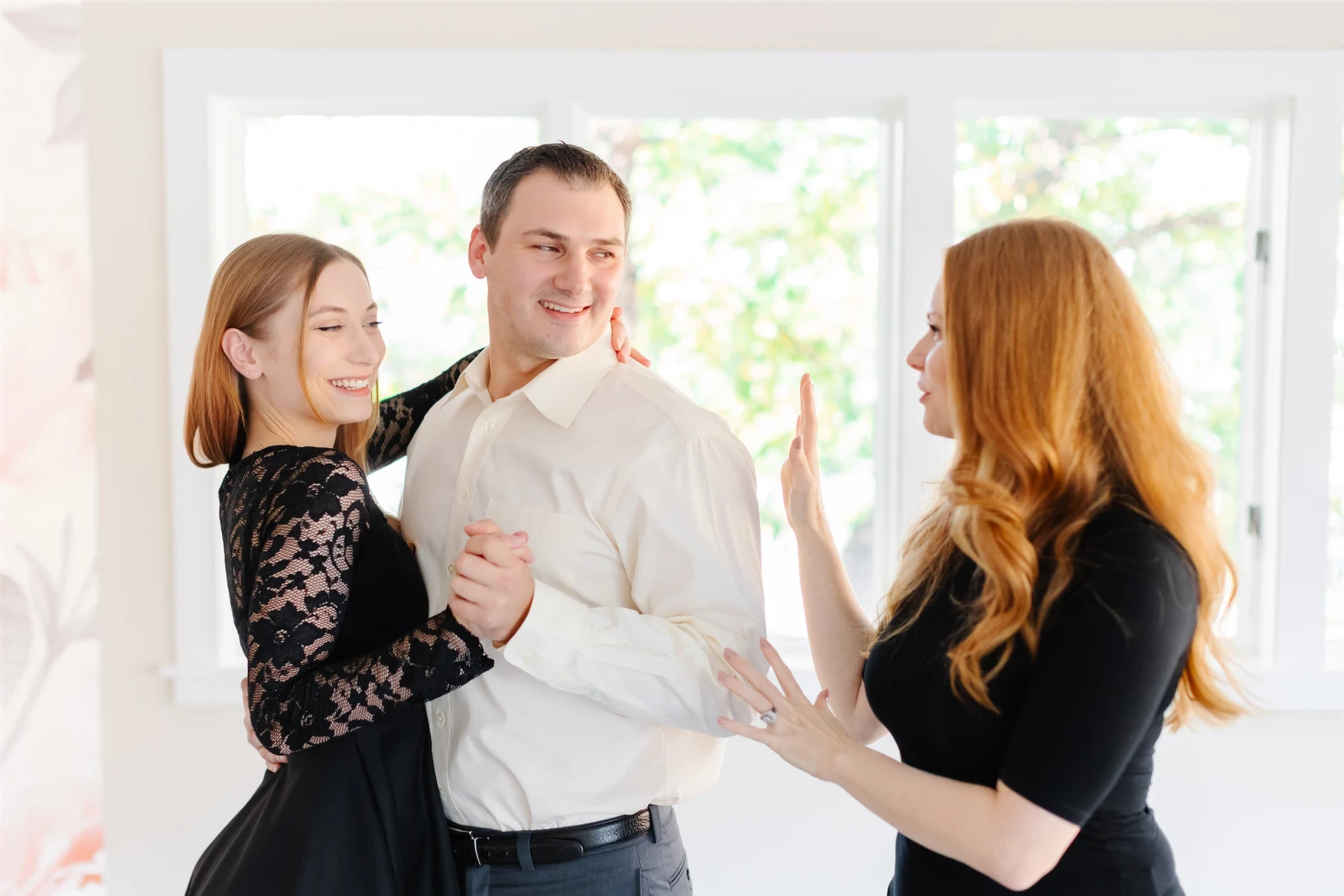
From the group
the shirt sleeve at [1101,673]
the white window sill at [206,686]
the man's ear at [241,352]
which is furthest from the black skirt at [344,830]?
the white window sill at [206,686]

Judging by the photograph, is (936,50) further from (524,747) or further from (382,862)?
(382,862)

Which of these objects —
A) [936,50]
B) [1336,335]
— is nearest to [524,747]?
[936,50]

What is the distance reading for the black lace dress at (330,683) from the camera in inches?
53.9

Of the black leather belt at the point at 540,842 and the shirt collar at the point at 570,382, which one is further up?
the shirt collar at the point at 570,382

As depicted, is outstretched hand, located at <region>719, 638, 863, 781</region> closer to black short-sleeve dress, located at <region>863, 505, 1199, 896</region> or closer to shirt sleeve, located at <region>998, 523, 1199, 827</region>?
black short-sleeve dress, located at <region>863, 505, 1199, 896</region>

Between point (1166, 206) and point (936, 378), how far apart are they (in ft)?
5.76

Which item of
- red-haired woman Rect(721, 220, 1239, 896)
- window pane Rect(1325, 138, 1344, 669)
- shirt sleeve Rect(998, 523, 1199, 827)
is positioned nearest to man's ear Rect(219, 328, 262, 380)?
red-haired woman Rect(721, 220, 1239, 896)

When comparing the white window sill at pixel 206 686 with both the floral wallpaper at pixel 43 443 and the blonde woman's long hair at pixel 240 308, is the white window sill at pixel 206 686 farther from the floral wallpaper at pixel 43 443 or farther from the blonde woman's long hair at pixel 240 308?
the blonde woman's long hair at pixel 240 308

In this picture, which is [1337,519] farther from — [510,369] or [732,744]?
[510,369]

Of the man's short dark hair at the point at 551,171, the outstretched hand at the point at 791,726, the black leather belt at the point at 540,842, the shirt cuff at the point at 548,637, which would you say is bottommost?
the black leather belt at the point at 540,842

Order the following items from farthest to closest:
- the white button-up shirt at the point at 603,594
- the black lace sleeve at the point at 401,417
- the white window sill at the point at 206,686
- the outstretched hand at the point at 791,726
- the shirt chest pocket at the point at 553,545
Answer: the white window sill at the point at 206,686 < the black lace sleeve at the point at 401,417 < the shirt chest pocket at the point at 553,545 < the white button-up shirt at the point at 603,594 < the outstretched hand at the point at 791,726

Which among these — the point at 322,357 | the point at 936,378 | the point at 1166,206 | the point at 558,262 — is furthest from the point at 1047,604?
the point at 1166,206

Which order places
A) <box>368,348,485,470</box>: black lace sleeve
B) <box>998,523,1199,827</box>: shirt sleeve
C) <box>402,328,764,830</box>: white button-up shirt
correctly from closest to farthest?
<box>998,523,1199,827</box>: shirt sleeve
<box>402,328,764,830</box>: white button-up shirt
<box>368,348,485,470</box>: black lace sleeve

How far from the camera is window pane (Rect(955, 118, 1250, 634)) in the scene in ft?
9.02
